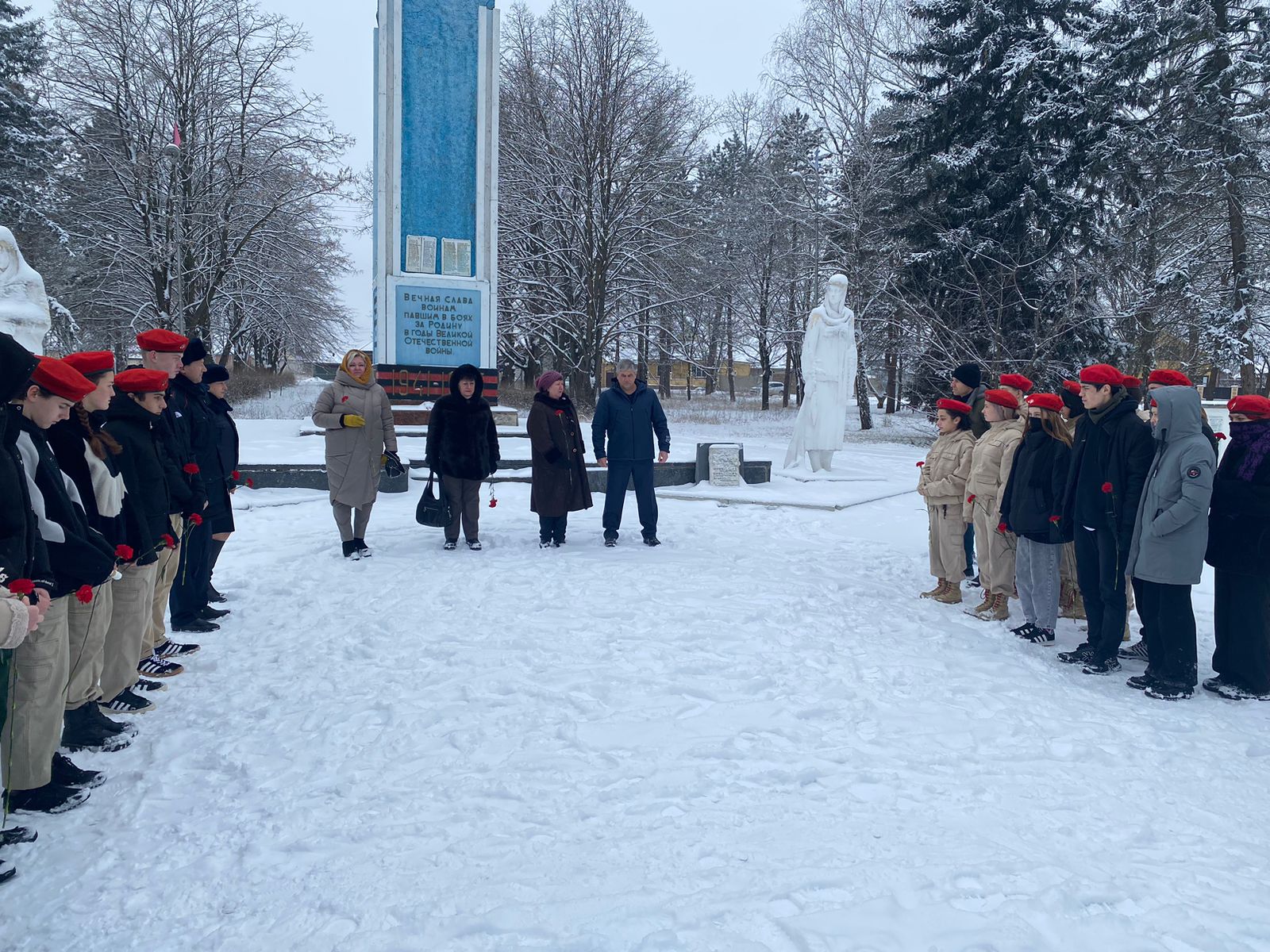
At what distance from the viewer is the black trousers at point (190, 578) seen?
5609 millimetres

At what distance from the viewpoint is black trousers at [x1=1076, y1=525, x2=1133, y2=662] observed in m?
5.10

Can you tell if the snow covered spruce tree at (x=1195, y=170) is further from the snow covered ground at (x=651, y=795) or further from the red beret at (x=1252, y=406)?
the snow covered ground at (x=651, y=795)

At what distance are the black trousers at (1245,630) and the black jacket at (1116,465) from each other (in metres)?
0.56

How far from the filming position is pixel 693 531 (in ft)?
30.9

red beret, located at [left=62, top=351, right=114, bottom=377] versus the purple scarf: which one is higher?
red beret, located at [left=62, top=351, right=114, bottom=377]

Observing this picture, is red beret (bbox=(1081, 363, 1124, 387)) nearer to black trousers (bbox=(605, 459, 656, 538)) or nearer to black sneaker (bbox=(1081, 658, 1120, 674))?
black sneaker (bbox=(1081, 658, 1120, 674))

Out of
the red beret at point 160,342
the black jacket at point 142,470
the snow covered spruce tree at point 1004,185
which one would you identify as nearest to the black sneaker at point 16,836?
the black jacket at point 142,470

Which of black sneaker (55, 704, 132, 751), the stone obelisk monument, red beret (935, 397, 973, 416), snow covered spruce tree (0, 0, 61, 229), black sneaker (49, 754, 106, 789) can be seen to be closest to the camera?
black sneaker (49, 754, 106, 789)

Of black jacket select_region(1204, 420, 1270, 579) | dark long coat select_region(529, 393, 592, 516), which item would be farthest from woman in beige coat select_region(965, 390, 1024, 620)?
dark long coat select_region(529, 393, 592, 516)

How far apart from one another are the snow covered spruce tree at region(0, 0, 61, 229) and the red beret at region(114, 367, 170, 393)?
22721 millimetres

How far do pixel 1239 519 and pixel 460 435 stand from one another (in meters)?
5.93

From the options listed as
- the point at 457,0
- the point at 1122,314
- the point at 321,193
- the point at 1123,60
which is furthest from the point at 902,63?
the point at 321,193

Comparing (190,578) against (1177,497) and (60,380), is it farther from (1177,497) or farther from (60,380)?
(1177,497)

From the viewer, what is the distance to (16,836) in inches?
118
